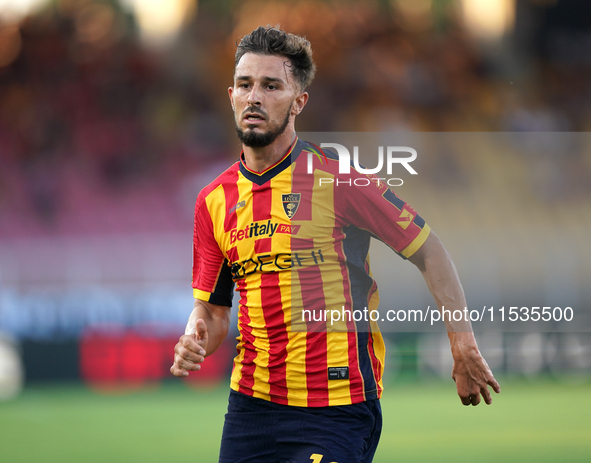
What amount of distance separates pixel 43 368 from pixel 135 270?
1.74 m

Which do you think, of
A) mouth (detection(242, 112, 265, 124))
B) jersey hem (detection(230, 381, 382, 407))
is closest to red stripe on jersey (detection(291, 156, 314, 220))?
mouth (detection(242, 112, 265, 124))

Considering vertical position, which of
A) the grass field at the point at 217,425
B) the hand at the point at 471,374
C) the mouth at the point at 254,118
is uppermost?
the mouth at the point at 254,118

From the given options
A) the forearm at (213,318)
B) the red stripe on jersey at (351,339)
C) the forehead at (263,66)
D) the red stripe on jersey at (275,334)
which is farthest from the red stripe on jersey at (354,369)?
the forehead at (263,66)

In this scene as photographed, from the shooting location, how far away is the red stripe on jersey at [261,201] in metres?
2.98

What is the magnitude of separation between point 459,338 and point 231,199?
3.72 ft

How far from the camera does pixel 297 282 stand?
9.38 ft

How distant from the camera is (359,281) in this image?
290 centimetres

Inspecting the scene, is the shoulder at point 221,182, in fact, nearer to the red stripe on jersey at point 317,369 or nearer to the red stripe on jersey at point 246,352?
the red stripe on jersey at point 246,352

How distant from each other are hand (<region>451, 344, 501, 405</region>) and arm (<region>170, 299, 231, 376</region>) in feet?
3.13

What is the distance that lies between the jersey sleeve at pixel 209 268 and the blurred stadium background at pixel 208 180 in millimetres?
2190

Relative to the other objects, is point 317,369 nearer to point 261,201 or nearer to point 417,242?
point 417,242

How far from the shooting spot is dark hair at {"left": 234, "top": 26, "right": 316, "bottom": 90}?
303 cm

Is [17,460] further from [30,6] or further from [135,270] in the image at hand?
[30,6]

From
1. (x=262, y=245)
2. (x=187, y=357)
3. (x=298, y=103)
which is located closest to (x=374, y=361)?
(x=262, y=245)
